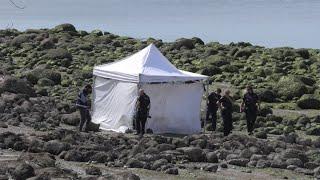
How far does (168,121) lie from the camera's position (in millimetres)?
25938

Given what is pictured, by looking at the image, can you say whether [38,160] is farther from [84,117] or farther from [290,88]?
[290,88]

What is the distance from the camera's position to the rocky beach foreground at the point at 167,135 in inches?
700

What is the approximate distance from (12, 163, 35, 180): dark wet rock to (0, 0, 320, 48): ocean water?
57.7 m

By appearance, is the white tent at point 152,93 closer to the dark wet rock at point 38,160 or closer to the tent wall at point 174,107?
the tent wall at point 174,107

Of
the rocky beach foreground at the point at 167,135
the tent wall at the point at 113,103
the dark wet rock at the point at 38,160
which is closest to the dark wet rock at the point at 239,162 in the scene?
the rocky beach foreground at the point at 167,135

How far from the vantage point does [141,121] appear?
2425 cm

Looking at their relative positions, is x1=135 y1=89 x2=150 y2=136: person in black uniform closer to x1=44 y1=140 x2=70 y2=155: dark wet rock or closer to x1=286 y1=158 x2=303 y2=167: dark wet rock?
x1=44 y1=140 x2=70 y2=155: dark wet rock

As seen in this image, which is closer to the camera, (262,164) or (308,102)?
(262,164)

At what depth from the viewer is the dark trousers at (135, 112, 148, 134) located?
24.1 m

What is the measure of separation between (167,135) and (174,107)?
981mm

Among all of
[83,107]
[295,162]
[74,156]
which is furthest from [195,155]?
[83,107]

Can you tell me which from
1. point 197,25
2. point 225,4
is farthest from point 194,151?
point 225,4

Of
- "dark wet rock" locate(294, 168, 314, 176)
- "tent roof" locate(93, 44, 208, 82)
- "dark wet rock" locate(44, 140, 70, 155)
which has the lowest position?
"dark wet rock" locate(294, 168, 314, 176)

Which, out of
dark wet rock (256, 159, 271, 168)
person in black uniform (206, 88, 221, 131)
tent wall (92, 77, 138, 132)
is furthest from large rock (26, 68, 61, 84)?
dark wet rock (256, 159, 271, 168)
